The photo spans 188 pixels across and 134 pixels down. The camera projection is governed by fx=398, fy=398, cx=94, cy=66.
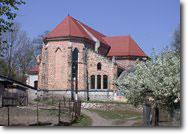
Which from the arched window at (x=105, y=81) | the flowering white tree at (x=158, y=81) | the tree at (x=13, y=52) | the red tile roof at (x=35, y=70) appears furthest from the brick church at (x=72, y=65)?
the flowering white tree at (x=158, y=81)

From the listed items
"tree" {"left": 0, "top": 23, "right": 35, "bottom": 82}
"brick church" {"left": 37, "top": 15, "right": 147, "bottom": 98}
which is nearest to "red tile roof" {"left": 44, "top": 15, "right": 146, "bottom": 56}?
"brick church" {"left": 37, "top": 15, "right": 147, "bottom": 98}

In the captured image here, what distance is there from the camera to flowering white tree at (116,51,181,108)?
436 inches

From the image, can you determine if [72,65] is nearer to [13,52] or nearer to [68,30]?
[68,30]

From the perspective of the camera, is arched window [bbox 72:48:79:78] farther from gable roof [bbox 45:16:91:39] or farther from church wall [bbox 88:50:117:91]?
gable roof [bbox 45:16:91:39]

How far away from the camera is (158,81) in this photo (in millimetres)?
12016

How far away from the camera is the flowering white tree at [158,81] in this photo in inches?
436

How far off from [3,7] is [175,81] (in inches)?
221

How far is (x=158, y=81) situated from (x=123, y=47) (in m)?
38.4

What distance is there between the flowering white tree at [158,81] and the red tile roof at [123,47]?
1341 inches

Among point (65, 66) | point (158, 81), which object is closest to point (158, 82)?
point (158, 81)

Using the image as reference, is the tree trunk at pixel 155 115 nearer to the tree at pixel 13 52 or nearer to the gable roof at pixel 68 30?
the tree at pixel 13 52

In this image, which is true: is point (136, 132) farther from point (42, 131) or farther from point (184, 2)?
point (184, 2)

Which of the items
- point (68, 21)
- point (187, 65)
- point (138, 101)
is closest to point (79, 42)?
point (68, 21)

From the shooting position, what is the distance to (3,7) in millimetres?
12164
